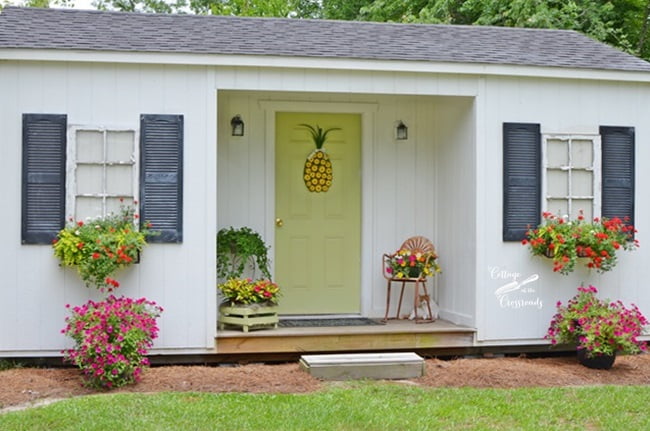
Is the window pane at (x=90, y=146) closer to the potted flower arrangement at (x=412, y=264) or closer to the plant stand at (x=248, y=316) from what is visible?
the plant stand at (x=248, y=316)

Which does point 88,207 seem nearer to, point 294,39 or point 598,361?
point 294,39

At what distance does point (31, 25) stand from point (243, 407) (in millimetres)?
3896

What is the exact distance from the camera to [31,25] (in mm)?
7203

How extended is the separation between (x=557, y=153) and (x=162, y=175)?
3.42 m

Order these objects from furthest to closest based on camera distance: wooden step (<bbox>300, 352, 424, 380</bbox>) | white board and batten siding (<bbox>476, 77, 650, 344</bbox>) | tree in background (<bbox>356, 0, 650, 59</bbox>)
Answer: tree in background (<bbox>356, 0, 650, 59</bbox>)
white board and batten siding (<bbox>476, 77, 650, 344</bbox>)
wooden step (<bbox>300, 352, 424, 380</bbox>)

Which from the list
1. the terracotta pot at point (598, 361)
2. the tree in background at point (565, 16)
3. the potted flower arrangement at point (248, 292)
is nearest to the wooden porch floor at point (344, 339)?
the potted flower arrangement at point (248, 292)

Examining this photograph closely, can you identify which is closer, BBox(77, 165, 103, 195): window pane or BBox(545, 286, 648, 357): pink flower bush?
BBox(77, 165, 103, 195): window pane

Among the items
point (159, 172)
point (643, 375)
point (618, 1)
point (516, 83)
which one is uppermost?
point (618, 1)

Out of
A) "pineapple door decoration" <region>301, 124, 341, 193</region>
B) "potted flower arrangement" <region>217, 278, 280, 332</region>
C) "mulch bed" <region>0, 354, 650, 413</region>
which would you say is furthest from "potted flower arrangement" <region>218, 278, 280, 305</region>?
"pineapple door decoration" <region>301, 124, 341, 193</region>

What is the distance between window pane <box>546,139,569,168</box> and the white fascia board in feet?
1.88

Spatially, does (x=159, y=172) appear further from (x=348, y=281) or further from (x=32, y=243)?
(x=348, y=281)

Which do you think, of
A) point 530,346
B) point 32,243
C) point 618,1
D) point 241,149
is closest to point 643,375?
point 530,346

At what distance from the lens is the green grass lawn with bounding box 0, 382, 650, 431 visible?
505cm

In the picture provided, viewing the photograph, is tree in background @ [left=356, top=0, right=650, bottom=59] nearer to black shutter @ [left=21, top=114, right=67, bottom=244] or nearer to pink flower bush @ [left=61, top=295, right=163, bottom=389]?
black shutter @ [left=21, top=114, right=67, bottom=244]
